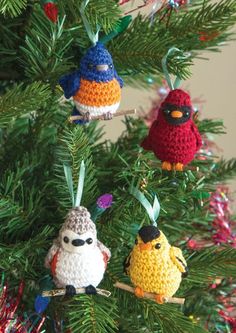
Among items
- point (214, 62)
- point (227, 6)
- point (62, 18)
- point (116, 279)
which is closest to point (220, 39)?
point (227, 6)

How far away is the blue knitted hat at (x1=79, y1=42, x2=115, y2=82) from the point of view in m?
0.46

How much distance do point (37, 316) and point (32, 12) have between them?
307 millimetres

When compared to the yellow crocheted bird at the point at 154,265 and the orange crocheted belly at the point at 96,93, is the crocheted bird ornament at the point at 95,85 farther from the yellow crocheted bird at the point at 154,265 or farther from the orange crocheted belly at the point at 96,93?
the yellow crocheted bird at the point at 154,265

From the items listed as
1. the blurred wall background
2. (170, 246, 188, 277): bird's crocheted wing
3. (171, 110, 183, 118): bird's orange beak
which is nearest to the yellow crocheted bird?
(170, 246, 188, 277): bird's crocheted wing

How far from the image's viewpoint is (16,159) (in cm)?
56

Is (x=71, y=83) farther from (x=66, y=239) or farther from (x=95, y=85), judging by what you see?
(x=66, y=239)

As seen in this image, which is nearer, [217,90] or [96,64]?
[96,64]

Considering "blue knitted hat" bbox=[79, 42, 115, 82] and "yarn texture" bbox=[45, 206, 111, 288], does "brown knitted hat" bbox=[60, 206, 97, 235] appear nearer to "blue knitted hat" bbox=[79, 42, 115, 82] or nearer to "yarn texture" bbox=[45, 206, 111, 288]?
"yarn texture" bbox=[45, 206, 111, 288]

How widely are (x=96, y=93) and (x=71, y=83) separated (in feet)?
0.08

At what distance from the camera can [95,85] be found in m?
0.46

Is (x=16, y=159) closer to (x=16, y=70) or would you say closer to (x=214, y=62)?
(x=16, y=70)

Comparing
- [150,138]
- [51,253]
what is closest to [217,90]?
[150,138]

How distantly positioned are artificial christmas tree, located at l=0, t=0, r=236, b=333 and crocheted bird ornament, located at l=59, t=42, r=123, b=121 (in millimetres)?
21

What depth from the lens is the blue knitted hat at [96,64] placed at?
46 cm
